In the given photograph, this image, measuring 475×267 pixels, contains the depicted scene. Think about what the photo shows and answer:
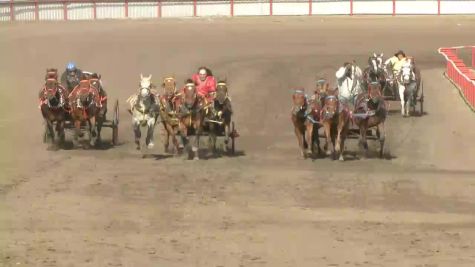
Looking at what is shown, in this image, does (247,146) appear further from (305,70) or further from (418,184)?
(305,70)

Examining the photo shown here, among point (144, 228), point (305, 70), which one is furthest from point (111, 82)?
point (144, 228)

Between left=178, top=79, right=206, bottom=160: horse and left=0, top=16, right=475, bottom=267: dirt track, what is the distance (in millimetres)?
558

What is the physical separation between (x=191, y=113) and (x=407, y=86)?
8840 millimetres

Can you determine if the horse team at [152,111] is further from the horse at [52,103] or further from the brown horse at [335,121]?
the brown horse at [335,121]

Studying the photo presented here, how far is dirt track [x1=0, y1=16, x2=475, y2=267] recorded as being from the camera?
38.8 ft

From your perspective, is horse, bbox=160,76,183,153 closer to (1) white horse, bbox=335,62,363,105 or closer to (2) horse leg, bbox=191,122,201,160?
(2) horse leg, bbox=191,122,201,160

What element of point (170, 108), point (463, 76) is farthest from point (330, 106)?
point (463, 76)

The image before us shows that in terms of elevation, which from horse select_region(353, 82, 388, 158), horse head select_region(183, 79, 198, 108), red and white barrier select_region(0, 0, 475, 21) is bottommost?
horse select_region(353, 82, 388, 158)

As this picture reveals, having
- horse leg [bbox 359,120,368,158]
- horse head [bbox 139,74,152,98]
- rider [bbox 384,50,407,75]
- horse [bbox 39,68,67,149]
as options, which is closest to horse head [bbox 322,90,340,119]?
horse leg [bbox 359,120,368,158]

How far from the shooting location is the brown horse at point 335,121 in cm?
1955

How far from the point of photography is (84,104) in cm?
2102

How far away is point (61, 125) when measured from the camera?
21531mm

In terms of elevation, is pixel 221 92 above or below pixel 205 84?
below

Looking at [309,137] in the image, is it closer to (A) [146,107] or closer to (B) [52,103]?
(A) [146,107]
